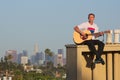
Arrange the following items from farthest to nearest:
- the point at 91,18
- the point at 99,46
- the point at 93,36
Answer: the point at 93,36 → the point at 91,18 → the point at 99,46

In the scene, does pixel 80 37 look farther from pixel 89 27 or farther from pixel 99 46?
pixel 99 46

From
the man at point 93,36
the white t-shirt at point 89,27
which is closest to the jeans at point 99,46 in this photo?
the man at point 93,36

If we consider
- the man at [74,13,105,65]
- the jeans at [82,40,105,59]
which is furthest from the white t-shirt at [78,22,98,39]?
the jeans at [82,40,105,59]

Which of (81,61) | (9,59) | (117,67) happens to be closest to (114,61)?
(117,67)

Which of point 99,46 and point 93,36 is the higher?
point 93,36

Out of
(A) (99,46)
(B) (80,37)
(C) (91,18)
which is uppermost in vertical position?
(C) (91,18)

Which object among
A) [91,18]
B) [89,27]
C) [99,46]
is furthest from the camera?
[89,27]

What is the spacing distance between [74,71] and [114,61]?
1011mm

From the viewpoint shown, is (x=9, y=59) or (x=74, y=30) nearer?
(x=74, y=30)

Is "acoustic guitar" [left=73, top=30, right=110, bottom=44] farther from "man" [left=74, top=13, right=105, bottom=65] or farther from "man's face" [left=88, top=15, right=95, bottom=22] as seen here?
"man's face" [left=88, top=15, right=95, bottom=22]

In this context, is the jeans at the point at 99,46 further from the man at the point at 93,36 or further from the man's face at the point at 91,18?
the man's face at the point at 91,18

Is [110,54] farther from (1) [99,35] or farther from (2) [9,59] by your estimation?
(2) [9,59]

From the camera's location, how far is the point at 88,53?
36.7ft

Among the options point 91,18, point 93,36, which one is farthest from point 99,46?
point 91,18
